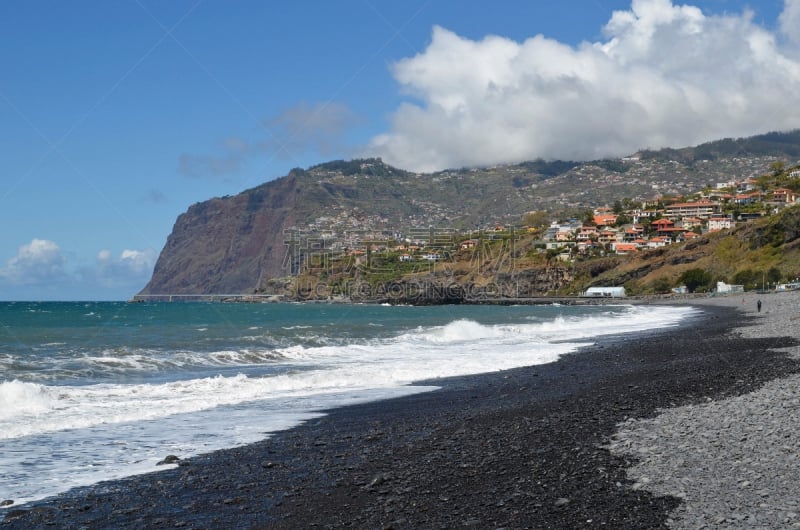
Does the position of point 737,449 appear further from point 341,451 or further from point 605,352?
point 605,352

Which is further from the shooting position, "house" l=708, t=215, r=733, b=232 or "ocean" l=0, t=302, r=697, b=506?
"house" l=708, t=215, r=733, b=232

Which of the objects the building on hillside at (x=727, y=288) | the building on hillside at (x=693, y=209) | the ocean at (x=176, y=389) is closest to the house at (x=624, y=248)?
the building on hillside at (x=693, y=209)

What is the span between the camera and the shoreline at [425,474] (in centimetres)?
735

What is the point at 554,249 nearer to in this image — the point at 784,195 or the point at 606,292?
the point at 606,292

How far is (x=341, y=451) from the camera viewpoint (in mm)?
10859

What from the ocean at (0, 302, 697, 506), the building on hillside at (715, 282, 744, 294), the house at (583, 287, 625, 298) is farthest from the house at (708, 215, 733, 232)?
the ocean at (0, 302, 697, 506)

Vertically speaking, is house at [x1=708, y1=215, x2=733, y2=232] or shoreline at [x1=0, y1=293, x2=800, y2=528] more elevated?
house at [x1=708, y1=215, x2=733, y2=232]

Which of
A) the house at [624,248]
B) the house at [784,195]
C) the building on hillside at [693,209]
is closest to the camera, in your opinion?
the house at [624,248]

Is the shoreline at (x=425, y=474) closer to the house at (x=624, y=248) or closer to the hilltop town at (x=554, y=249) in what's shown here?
the hilltop town at (x=554, y=249)

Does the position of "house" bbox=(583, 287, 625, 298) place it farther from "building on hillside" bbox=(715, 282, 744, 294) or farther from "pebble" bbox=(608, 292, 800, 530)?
"pebble" bbox=(608, 292, 800, 530)

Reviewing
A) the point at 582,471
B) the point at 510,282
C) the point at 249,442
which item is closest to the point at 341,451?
the point at 249,442

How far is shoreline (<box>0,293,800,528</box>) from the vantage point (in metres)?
7.35

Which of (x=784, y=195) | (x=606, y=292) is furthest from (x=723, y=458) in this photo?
(x=784, y=195)

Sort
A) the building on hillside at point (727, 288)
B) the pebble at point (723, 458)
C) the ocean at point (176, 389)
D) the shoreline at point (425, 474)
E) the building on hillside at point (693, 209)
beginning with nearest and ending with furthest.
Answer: the pebble at point (723, 458), the shoreline at point (425, 474), the ocean at point (176, 389), the building on hillside at point (727, 288), the building on hillside at point (693, 209)
